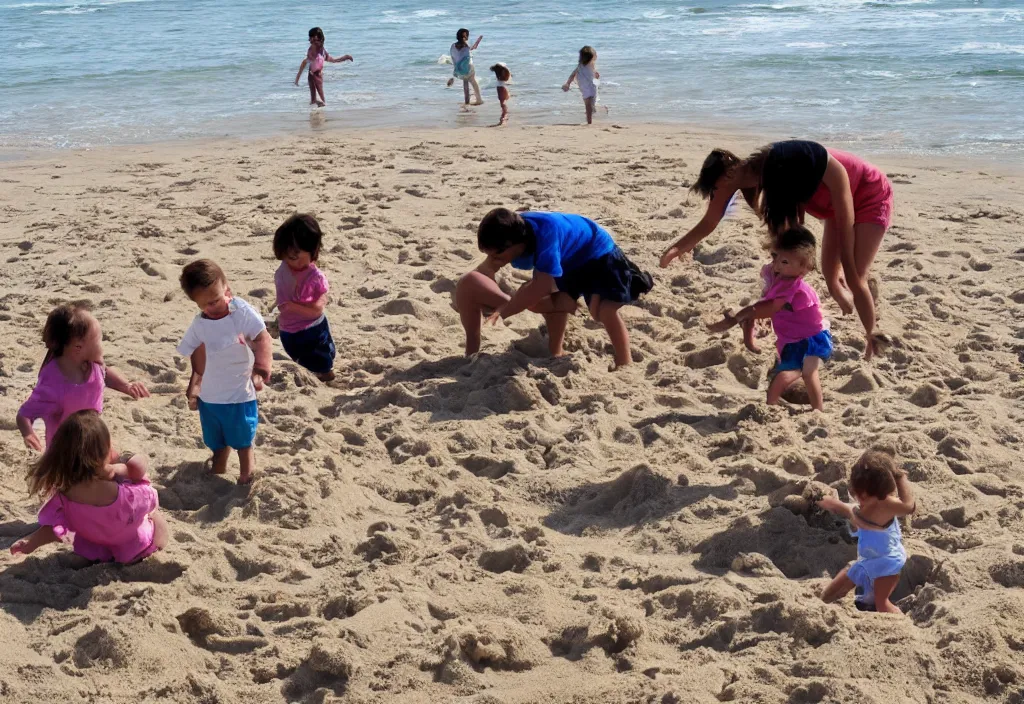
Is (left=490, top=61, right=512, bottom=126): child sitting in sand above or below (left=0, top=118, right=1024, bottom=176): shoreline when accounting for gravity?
above

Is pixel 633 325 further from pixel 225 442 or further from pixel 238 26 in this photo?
pixel 238 26

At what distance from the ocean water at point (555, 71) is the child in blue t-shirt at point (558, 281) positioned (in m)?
6.55

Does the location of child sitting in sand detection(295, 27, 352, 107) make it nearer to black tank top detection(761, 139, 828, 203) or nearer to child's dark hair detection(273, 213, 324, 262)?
child's dark hair detection(273, 213, 324, 262)

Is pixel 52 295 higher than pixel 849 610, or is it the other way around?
pixel 52 295

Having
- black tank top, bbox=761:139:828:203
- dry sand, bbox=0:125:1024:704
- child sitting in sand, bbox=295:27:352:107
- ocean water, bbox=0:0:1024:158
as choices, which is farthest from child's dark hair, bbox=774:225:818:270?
child sitting in sand, bbox=295:27:352:107

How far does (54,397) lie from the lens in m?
3.98

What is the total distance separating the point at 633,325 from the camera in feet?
19.5

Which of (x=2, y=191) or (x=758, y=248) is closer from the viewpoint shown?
(x=758, y=248)

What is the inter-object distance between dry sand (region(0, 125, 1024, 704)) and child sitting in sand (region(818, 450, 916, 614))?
4.6 inches

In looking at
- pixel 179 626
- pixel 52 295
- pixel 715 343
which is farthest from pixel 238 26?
pixel 179 626

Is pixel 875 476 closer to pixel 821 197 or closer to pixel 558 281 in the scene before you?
pixel 821 197

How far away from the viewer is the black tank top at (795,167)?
481 centimetres

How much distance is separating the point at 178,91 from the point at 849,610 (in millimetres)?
14683

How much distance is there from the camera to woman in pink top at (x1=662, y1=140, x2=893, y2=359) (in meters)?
4.82
